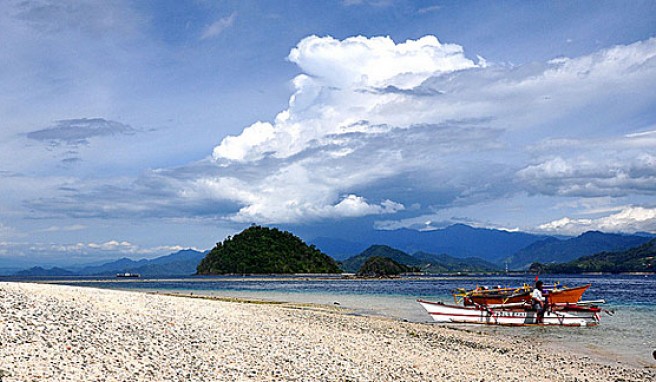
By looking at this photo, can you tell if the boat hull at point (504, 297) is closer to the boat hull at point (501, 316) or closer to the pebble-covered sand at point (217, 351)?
the boat hull at point (501, 316)

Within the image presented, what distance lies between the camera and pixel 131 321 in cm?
1794

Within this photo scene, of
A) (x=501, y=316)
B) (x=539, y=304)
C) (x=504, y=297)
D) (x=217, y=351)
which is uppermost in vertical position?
(x=217, y=351)

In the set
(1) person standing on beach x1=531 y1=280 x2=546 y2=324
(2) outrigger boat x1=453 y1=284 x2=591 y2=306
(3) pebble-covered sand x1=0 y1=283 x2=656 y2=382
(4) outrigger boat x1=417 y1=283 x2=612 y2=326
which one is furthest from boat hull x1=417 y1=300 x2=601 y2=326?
(3) pebble-covered sand x1=0 y1=283 x2=656 y2=382

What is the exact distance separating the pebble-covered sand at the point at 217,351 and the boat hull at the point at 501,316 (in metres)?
12.2

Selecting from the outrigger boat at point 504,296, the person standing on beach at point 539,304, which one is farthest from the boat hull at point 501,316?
the outrigger boat at point 504,296

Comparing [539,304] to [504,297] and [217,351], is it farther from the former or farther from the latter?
[217,351]

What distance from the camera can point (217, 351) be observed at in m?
16.0

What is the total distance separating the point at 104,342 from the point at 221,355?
129 inches

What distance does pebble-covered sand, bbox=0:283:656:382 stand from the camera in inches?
504

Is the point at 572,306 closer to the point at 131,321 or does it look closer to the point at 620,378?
the point at 620,378

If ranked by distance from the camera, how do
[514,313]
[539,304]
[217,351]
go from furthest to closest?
[539,304]
[514,313]
[217,351]

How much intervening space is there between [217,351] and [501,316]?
28.0 meters

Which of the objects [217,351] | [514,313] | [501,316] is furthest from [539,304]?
[217,351]

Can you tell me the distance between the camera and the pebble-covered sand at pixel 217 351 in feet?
42.0
